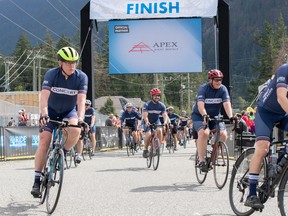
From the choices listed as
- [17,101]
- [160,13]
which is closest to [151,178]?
[160,13]

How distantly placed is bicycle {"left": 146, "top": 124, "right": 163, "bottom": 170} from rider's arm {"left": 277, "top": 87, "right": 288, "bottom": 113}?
784 centimetres

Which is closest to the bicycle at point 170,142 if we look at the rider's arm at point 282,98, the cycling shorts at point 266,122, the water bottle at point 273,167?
the cycling shorts at point 266,122

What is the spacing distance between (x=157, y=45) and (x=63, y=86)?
17343 mm

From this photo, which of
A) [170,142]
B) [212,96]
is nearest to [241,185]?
[212,96]

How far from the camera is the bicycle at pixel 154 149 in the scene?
531 inches

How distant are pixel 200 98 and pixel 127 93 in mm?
126191

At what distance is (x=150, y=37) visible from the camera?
24422 millimetres

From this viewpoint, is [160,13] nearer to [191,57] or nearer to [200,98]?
[191,57]

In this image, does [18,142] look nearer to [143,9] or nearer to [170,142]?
[170,142]

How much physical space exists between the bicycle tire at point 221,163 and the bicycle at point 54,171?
3222 millimetres

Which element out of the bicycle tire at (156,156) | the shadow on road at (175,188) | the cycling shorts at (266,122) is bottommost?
the shadow on road at (175,188)

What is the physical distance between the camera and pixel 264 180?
6152 millimetres

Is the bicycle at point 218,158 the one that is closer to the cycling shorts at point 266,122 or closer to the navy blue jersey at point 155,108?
the cycling shorts at point 266,122

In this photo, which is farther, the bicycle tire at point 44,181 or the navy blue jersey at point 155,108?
the navy blue jersey at point 155,108
